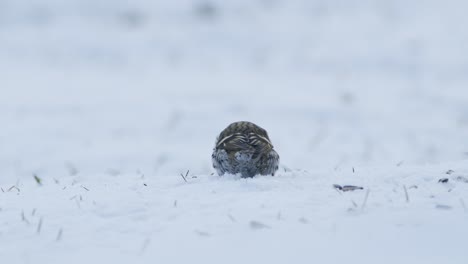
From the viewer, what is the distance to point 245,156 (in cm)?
568

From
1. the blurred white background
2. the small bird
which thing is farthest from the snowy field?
the small bird

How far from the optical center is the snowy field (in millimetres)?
4191

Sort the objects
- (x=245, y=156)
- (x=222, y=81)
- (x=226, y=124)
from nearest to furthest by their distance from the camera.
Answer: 1. (x=245, y=156)
2. (x=226, y=124)
3. (x=222, y=81)

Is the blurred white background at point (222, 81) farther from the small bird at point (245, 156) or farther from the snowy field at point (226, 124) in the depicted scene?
the small bird at point (245, 156)

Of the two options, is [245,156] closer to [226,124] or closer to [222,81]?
[226,124]

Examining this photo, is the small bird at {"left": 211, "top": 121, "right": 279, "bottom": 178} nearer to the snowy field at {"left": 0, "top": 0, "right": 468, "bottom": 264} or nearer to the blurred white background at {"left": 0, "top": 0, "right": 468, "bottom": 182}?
the snowy field at {"left": 0, "top": 0, "right": 468, "bottom": 264}

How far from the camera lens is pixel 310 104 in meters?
13.1

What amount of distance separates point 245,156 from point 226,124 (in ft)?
21.5

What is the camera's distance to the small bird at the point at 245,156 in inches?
224

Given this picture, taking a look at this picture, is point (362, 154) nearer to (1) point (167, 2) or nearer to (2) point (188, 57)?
(2) point (188, 57)

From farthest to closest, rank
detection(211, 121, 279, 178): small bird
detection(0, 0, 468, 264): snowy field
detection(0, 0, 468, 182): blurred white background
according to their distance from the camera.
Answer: detection(0, 0, 468, 182): blurred white background < detection(211, 121, 279, 178): small bird < detection(0, 0, 468, 264): snowy field

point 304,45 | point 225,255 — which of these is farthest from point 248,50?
point 225,255

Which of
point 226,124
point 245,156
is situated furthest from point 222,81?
point 245,156

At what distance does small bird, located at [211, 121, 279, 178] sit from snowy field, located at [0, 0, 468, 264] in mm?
175
